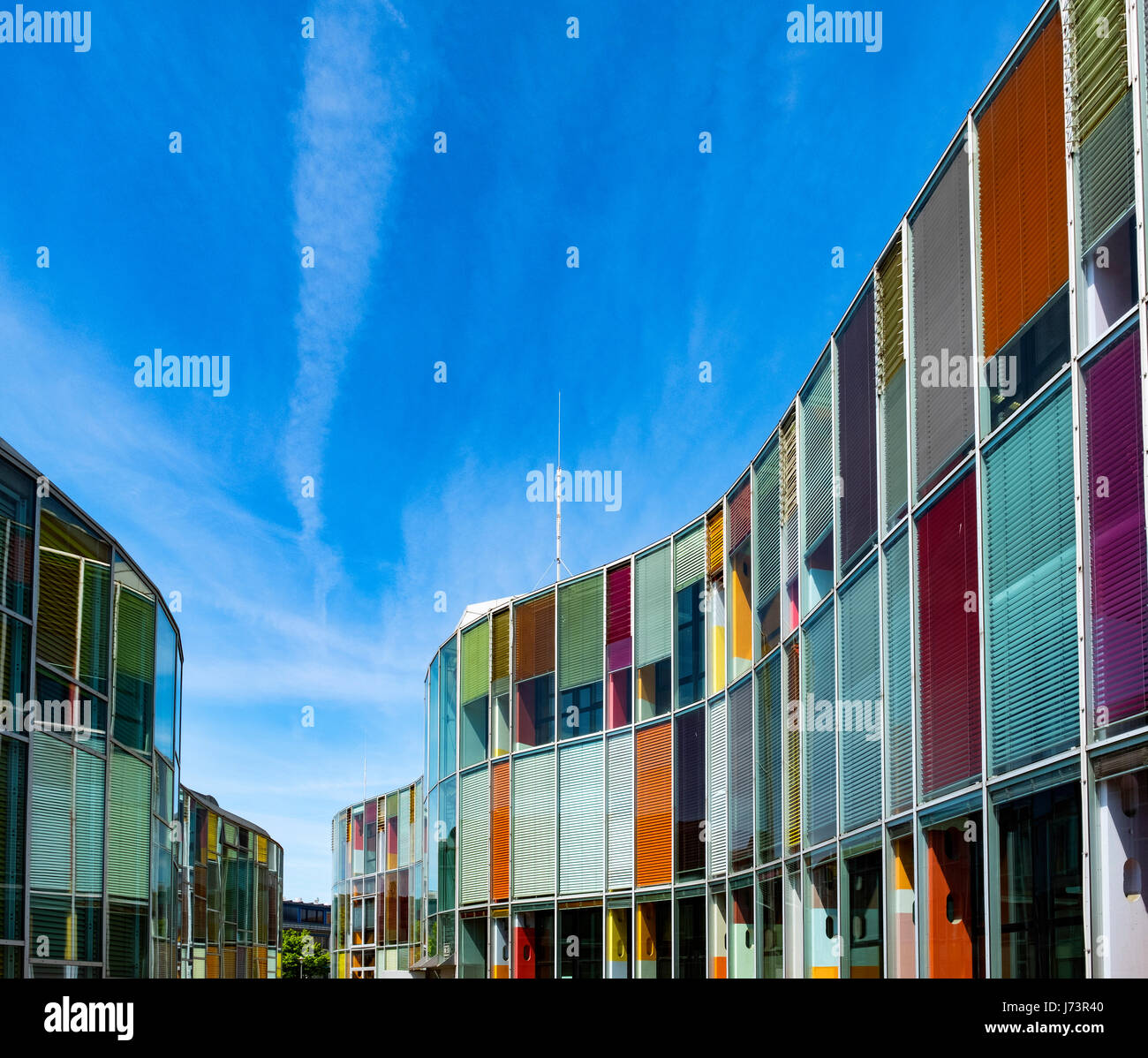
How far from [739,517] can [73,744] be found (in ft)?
→ 37.7

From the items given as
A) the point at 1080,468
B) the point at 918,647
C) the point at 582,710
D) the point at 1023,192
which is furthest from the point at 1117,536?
the point at 582,710

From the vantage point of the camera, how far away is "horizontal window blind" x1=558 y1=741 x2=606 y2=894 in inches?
1024

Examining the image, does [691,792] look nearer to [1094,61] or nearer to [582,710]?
[582,710]

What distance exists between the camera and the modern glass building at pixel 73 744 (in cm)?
1548

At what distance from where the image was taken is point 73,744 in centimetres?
1759

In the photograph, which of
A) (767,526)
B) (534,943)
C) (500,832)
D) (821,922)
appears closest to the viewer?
(821,922)

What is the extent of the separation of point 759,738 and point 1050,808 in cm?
1050

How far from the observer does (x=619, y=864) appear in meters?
25.5

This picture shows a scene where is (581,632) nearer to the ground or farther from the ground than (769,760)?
farther from the ground

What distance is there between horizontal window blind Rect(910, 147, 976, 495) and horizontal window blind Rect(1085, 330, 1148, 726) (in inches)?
108

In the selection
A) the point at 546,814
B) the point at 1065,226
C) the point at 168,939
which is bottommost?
the point at 168,939

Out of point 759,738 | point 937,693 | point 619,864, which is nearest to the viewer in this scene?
point 937,693
